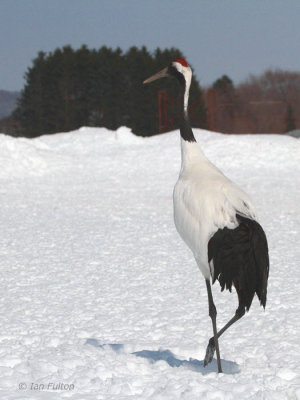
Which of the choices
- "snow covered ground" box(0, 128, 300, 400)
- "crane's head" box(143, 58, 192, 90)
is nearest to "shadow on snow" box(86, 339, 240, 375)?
"snow covered ground" box(0, 128, 300, 400)

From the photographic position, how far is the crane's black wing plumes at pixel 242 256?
415 cm

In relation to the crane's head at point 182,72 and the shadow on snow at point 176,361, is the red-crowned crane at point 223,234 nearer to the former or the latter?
the shadow on snow at point 176,361

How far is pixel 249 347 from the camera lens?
5.21m

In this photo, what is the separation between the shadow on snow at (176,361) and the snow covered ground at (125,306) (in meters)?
0.02

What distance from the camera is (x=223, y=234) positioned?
421cm

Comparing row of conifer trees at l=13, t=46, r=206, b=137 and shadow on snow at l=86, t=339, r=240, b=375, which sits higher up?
row of conifer trees at l=13, t=46, r=206, b=137

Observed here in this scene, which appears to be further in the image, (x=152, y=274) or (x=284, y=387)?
(x=152, y=274)

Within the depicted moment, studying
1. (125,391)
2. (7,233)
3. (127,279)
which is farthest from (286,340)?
(7,233)

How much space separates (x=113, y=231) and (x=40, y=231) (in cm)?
127

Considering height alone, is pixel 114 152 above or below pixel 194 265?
above

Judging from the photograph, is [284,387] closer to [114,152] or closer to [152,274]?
[152,274]

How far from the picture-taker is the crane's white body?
4289 mm

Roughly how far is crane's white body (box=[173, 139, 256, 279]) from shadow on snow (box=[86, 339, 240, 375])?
2.32 ft

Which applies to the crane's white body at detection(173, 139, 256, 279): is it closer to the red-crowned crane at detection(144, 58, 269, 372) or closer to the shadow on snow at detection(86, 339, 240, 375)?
the red-crowned crane at detection(144, 58, 269, 372)
